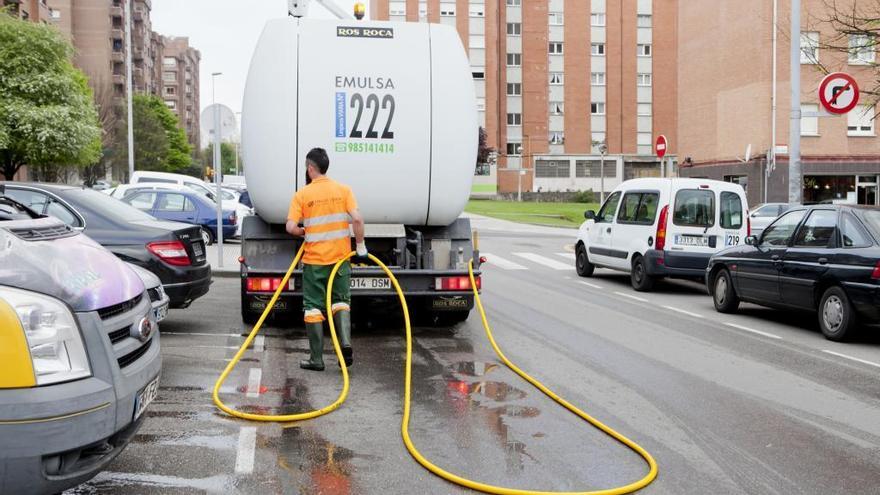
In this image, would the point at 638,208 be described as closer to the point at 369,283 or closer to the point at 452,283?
the point at 452,283

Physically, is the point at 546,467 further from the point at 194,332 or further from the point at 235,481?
the point at 194,332

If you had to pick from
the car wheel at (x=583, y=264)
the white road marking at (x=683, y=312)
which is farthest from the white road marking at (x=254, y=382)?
the car wheel at (x=583, y=264)

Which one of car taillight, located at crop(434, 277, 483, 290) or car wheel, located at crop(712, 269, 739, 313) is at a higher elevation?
car taillight, located at crop(434, 277, 483, 290)

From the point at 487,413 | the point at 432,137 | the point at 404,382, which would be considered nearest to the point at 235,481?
the point at 487,413

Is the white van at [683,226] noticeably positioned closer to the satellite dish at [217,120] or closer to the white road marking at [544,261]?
the white road marking at [544,261]

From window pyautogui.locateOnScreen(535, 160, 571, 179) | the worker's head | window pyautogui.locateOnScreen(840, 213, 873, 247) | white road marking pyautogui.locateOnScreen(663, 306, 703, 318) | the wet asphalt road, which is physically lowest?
white road marking pyautogui.locateOnScreen(663, 306, 703, 318)

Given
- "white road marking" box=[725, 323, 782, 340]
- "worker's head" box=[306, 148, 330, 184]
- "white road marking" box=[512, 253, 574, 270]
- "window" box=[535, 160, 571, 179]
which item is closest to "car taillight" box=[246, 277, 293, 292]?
"worker's head" box=[306, 148, 330, 184]

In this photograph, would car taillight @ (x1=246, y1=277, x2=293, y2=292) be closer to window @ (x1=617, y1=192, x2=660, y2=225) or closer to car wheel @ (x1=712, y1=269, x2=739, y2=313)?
car wheel @ (x1=712, y1=269, x2=739, y2=313)

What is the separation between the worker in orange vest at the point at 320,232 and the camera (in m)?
7.52

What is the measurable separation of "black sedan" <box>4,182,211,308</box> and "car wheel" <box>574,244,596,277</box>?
31.2ft

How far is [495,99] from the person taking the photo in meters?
77.6

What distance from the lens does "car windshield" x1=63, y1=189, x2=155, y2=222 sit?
9.33 meters

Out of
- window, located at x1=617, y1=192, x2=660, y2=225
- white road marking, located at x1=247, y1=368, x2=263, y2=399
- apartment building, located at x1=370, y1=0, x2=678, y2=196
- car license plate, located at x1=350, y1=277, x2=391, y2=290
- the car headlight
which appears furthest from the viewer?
apartment building, located at x1=370, y1=0, x2=678, y2=196

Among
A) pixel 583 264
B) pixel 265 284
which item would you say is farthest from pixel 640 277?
pixel 265 284
